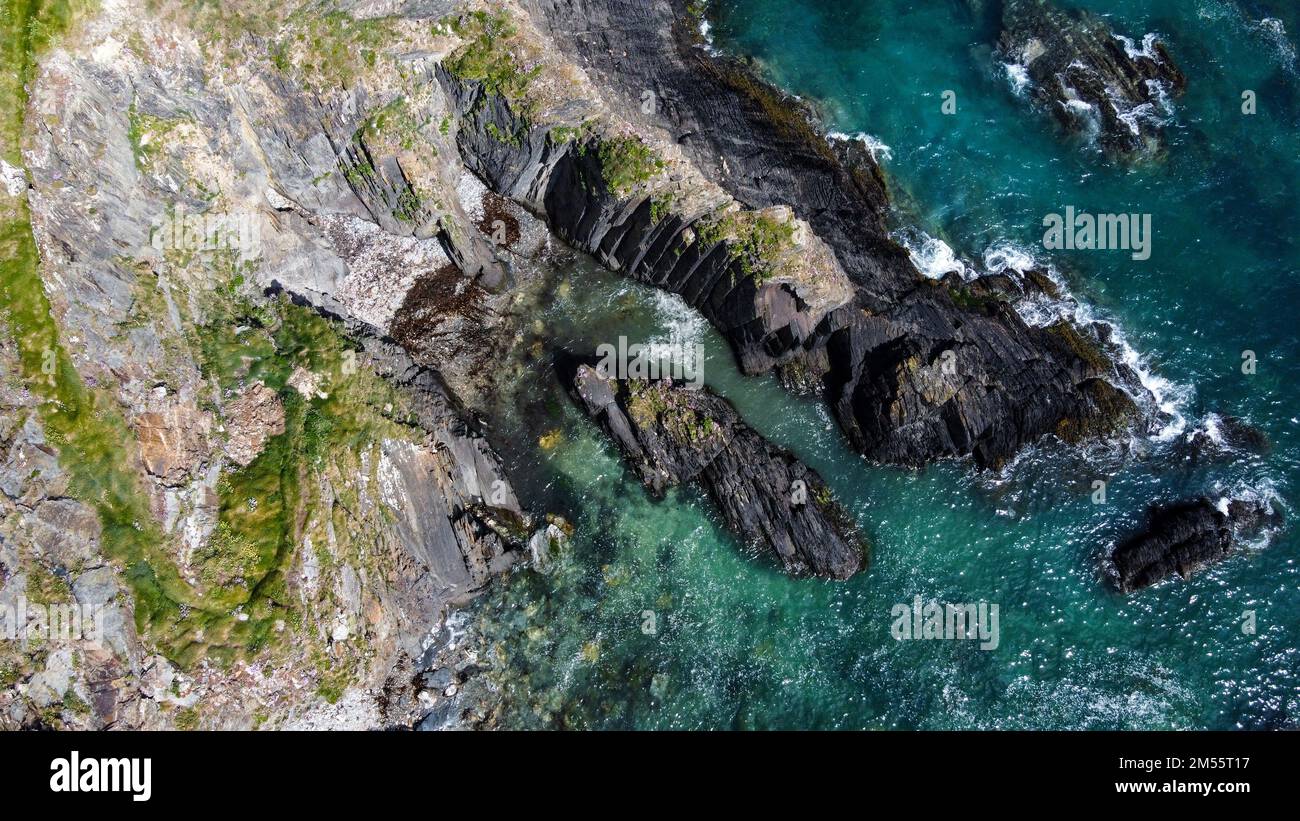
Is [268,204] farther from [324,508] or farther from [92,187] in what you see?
[324,508]

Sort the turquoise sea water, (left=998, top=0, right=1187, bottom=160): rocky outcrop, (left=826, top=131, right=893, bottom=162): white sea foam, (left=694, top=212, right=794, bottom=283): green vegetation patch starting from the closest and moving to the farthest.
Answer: the turquoise sea water < (left=694, top=212, right=794, bottom=283): green vegetation patch < (left=998, top=0, right=1187, bottom=160): rocky outcrop < (left=826, top=131, right=893, bottom=162): white sea foam

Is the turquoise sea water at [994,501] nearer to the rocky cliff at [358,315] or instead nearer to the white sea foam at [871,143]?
the white sea foam at [871,143]

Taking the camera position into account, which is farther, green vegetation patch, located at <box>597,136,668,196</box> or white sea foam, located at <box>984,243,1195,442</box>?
green vegetation patch, located at <box>597,136,668,196</box>

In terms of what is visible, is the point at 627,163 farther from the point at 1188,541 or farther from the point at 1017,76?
the point at 1188,541

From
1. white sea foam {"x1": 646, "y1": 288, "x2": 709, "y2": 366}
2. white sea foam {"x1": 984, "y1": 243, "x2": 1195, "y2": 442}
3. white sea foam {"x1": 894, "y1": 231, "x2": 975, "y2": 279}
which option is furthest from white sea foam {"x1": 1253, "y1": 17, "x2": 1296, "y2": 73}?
white sea foam {"x1": 646, "y1": 288, "x2": 709, "y2": 366}

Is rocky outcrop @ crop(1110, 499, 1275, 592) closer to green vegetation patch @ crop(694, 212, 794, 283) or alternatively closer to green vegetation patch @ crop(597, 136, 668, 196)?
green vegetation patch @ crop(694, 212, 794, 283)

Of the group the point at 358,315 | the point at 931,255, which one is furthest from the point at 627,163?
the point at 931,255
